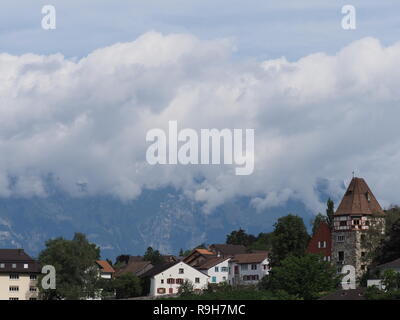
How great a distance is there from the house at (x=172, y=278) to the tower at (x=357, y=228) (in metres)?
23.0

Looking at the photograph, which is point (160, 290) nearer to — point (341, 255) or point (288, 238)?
point (288, 238)

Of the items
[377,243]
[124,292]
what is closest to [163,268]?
[124,292]

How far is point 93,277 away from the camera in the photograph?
483 ft

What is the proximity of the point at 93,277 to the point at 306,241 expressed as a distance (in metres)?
31.2

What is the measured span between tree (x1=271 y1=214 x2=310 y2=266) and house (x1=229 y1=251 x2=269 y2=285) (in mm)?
27042

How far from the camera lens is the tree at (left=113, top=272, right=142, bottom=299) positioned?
Result: 160625 mm

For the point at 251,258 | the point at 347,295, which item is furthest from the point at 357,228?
the point at 347,295

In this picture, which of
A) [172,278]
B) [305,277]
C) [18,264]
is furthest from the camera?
[172,278]

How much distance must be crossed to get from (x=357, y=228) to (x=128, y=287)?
37.3m

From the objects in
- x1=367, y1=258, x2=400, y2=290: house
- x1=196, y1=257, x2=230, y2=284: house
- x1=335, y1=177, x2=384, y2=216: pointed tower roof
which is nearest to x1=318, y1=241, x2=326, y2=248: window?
x1=335, y1=177, x2=384, y2=216: pointed tower roof

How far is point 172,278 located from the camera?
16912 centimetres
